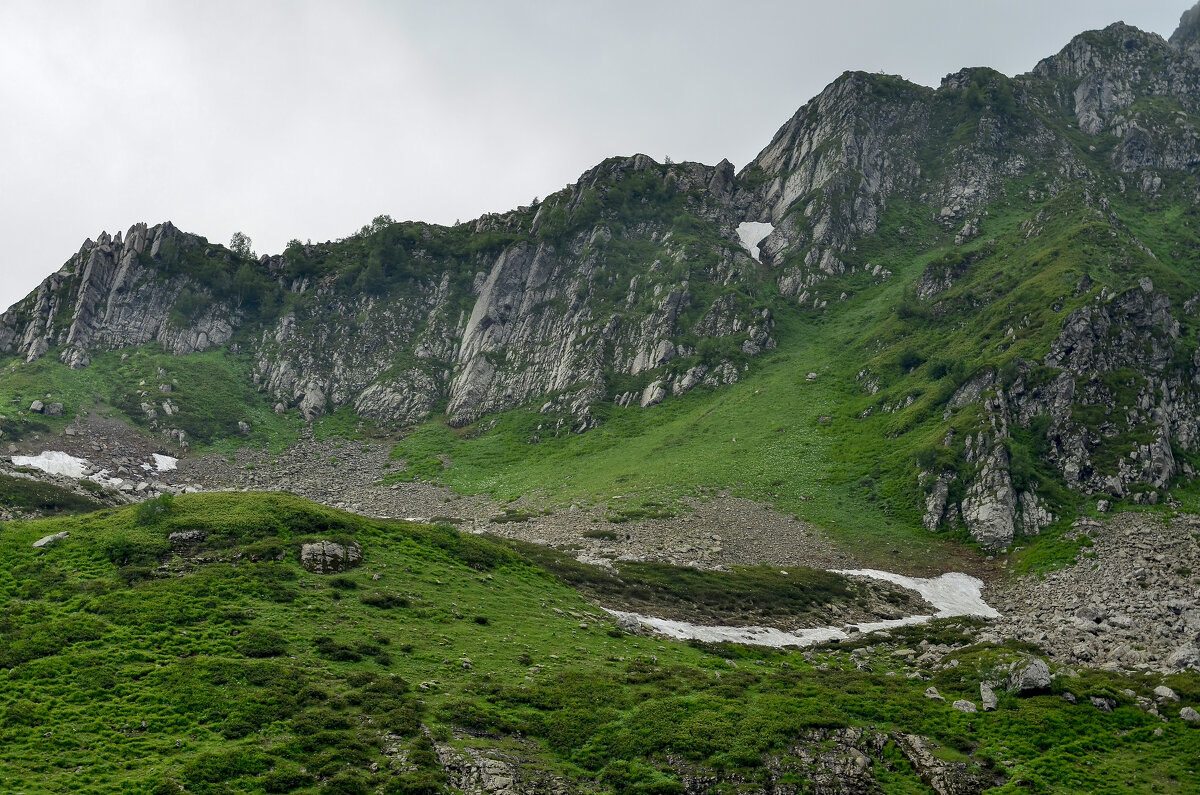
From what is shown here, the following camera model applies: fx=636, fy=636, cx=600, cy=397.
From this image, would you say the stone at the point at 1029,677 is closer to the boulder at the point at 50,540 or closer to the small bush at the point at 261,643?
the small bush at the point at 261,643

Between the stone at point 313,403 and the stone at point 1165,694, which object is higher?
the stone at point 313,403

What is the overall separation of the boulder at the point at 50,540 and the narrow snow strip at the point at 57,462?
68.4 m

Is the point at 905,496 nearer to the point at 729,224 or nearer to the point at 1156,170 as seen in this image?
the point at 729,224

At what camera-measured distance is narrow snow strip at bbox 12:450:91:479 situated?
92.2 meters

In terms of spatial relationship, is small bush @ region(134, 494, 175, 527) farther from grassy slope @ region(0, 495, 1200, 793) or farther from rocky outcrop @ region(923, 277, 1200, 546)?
rocky outcrop @ region(923, 277, 1200, 546)

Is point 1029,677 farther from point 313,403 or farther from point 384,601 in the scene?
point 313,403

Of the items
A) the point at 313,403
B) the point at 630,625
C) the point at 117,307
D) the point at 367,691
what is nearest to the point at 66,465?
the point at 313,403

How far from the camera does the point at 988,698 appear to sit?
95.9 ft

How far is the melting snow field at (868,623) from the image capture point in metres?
44.7

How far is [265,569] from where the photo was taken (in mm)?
36406

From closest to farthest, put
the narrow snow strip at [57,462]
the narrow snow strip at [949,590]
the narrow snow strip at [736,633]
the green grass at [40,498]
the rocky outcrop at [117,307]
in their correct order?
the narrow snow strip at [736,633]
the narrow snow strip at [949,590]
the green grass at [40,498]
the narrow snow strip at [57,462]
the rocky outcrop at [117,307]

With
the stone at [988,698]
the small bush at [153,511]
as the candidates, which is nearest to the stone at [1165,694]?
the stone at [988,698]

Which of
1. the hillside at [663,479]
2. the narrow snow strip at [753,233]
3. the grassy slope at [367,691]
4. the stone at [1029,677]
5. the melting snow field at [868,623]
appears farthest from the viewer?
the narrow snow strip at [753,233]

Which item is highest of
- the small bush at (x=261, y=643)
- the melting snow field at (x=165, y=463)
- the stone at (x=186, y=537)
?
the stone at (x=186, y=537)
